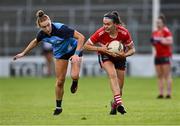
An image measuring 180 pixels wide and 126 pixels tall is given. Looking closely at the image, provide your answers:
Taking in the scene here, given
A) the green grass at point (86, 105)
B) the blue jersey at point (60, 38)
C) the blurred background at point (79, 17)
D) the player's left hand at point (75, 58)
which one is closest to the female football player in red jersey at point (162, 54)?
the green grass at point (86, 105)

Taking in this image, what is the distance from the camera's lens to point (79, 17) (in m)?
38.0

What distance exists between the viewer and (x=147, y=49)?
37.1 metres

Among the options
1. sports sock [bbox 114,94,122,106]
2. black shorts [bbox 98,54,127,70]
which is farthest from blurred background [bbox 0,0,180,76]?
sports sock [bbox 114,94,122,106]

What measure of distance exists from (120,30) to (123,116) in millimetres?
1684

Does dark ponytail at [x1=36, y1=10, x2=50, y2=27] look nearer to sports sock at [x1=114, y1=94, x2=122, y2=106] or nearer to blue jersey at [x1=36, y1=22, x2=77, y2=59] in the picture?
blue jersey at [x1=36, y1=22, x2=77, y2=59]

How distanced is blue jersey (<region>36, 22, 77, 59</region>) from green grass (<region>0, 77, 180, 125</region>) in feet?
4.23

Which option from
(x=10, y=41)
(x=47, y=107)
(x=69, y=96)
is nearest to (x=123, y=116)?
(x=47, y=107)

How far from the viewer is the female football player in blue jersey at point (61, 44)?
1527 centimetres

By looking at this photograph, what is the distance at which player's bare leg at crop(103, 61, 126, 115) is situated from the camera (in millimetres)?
14852

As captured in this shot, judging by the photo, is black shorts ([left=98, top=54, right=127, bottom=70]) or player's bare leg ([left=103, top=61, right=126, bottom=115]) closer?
player's bare leg ([left=103, top=61, right=126, bottom=115])

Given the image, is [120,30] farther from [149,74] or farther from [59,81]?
[149,74]

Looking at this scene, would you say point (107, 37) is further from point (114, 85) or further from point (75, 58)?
point (114, 85)

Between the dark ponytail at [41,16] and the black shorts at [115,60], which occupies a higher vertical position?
the dark ponytail at [41,16]

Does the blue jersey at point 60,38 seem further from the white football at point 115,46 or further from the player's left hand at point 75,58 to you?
the white football at point 115,46
